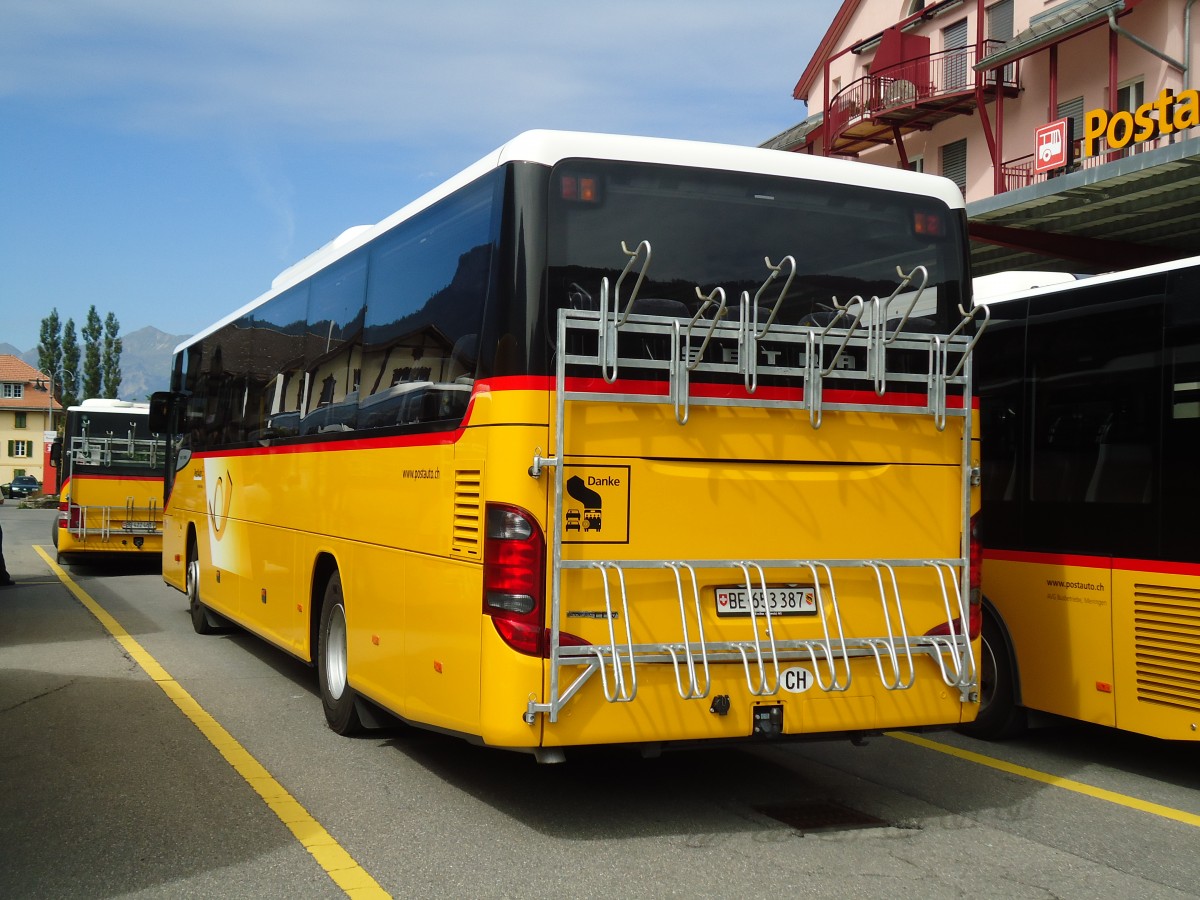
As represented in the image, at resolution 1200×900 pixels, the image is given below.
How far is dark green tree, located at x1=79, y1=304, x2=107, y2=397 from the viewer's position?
11162 centimetres

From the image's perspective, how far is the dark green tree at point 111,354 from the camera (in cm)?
11381

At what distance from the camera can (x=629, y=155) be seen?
6.13 metres

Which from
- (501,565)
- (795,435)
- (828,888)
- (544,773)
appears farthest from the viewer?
(544,773)

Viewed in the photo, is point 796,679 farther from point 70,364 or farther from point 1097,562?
point 70,364

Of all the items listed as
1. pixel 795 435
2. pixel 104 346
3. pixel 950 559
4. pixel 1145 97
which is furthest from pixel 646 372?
pixel 104 346

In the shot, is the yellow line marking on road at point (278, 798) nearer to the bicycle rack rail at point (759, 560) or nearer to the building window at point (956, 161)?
the bicycle rack rail at point (759, 560)

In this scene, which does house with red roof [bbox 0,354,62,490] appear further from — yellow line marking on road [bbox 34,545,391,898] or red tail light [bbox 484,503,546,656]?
red tail light [bbox 484,503,546,656]

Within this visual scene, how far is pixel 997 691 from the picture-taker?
8.55 meters

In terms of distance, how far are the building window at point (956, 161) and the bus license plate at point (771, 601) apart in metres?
29.7

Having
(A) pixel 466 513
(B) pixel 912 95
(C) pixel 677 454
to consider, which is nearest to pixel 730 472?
(C) pixel 677 454

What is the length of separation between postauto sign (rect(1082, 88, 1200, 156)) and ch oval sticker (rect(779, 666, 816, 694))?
18789 mm

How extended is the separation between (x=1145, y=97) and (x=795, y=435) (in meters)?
25.1

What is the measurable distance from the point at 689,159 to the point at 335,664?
4057 mm

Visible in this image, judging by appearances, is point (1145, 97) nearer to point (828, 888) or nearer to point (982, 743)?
point (982, 743)
